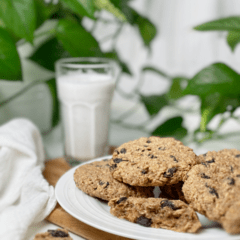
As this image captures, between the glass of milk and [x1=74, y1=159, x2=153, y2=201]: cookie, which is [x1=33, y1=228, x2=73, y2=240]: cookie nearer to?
[x1=74, y1=159, x2=153, y2=201]: cookie

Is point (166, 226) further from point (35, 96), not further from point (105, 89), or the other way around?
point (35, 96)

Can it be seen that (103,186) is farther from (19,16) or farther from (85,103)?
(19,16)

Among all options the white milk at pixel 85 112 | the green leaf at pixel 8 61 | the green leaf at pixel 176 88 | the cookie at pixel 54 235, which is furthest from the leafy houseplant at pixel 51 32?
the cookie at pixel 54 235

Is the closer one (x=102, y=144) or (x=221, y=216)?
(x=221, y=216)

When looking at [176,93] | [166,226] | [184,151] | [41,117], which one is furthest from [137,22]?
[166,226]

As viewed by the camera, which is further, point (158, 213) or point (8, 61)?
point (8, 61)

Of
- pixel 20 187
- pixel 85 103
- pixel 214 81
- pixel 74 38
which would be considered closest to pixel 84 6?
pixel 74 38

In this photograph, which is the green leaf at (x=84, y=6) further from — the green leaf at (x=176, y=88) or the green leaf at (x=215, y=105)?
the green leaf at (x=176, y=88)
